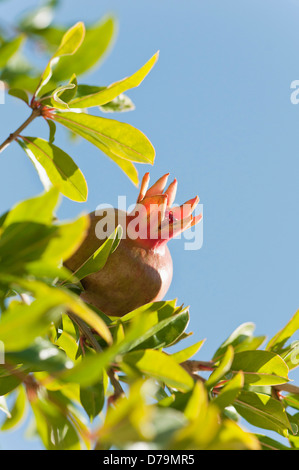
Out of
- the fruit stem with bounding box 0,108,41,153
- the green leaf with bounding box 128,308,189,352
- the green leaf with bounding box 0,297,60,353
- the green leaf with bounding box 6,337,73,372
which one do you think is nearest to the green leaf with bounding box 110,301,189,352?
the green leaf with bounding box 128,308,189,352

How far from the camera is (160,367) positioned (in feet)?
2.74

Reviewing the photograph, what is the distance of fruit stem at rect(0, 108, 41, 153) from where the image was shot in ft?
3.91

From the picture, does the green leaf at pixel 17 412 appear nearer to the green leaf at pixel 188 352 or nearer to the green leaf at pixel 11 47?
the green leaf at pixel 188 352

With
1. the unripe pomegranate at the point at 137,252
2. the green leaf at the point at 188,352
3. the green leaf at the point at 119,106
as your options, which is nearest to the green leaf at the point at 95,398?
the green leaf at the point at 188,352

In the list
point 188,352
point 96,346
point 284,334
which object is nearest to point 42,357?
point 96,346

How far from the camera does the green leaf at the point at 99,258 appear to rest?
3.90 feet

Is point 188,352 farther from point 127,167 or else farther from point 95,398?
point 127,167

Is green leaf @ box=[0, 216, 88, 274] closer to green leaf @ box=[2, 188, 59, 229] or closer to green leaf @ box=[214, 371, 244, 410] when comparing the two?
green leaf @ box=[2, 188, 59, 229]

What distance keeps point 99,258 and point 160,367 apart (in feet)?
1.38

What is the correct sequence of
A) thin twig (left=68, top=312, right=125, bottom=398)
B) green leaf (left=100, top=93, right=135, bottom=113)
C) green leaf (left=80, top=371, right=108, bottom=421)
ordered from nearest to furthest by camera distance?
thin twig (left=68, top=312, right=125, bottom=398)
green leaf (left=80, top=371, right=108, bottom=421)
green leaf (left=100, top=93, right=135, bottom=113)

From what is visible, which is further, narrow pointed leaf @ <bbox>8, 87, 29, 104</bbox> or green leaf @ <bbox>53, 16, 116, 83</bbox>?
narrow pointed leaf @ <bbox>8, 87, 29, 104</bbox>

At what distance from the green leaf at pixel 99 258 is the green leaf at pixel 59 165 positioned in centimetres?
23

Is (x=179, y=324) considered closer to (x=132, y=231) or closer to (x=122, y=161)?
(x=132, y=231)

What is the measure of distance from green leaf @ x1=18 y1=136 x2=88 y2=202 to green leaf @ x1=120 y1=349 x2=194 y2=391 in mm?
620
